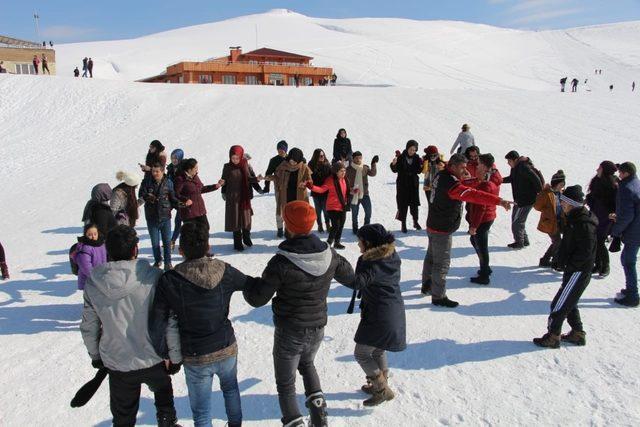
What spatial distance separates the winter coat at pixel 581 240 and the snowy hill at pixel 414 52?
50.9 metres

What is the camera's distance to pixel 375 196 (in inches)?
454

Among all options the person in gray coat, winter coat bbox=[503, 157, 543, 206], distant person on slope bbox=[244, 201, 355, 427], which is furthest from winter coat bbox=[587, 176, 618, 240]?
the person in gray coat

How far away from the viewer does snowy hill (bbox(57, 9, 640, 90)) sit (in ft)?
196

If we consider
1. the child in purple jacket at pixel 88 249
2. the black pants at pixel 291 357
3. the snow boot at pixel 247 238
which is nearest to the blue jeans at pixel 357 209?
the snow boot at pixel 247 238

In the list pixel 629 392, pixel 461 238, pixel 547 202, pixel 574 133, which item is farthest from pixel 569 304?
pixel 574 133

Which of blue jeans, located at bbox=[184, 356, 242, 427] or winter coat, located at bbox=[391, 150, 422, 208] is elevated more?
winter coat, located at bbox=[391, 150, 422, 208]

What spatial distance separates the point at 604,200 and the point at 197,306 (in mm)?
5893

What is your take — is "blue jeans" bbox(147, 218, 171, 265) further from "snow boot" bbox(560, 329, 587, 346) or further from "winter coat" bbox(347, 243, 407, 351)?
"snow boot" bbox(560, 329, 587, 346)

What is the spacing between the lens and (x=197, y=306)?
2.98 m

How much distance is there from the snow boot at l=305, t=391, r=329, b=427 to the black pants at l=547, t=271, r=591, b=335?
2.70 m

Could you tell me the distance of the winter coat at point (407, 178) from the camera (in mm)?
8594

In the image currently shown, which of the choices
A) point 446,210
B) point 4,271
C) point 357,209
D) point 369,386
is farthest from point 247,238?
point 369,386

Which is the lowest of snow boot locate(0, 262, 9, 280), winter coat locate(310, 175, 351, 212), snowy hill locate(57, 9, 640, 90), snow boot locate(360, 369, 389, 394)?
snow boot locate(360, 369, 389, 394)

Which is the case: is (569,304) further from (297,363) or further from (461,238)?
(461,238)
